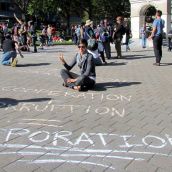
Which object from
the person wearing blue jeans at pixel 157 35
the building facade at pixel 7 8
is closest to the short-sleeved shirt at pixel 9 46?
the person wearing blue jeans at pixel 157 35

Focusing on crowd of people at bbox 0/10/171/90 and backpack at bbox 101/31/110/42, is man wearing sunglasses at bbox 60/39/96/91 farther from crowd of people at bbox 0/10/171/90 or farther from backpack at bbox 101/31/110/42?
backpack at bbox 101/31/110/42

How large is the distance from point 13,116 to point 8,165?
255cm

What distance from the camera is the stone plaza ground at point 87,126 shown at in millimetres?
5379

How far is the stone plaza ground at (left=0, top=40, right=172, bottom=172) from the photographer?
212 inches

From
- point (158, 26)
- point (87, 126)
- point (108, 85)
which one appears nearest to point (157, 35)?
point (158, 26)

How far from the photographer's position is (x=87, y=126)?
7.05m

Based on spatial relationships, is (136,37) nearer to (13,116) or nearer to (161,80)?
(161,80)

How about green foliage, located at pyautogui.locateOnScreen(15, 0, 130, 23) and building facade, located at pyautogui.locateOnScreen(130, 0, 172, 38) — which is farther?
green foliage, located at pyautogui.locateOnScreen(15, 0, 130, 23)

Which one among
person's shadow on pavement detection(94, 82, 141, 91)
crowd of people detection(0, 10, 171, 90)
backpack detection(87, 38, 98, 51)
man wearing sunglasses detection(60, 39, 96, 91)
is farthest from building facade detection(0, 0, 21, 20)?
man wearing sunglasses detection(60, 39, 96, 91)

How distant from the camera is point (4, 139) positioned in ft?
20.7

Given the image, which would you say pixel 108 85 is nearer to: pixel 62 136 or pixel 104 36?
pixel 62 136

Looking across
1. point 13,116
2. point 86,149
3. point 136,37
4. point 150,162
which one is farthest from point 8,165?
point 136,37

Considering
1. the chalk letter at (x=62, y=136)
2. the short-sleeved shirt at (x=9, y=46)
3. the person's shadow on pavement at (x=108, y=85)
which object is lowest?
the person's shadow on pavement at (x=108, y=85)

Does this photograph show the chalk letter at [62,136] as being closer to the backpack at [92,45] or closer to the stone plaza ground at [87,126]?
the stone plaza ground at [87,126]
